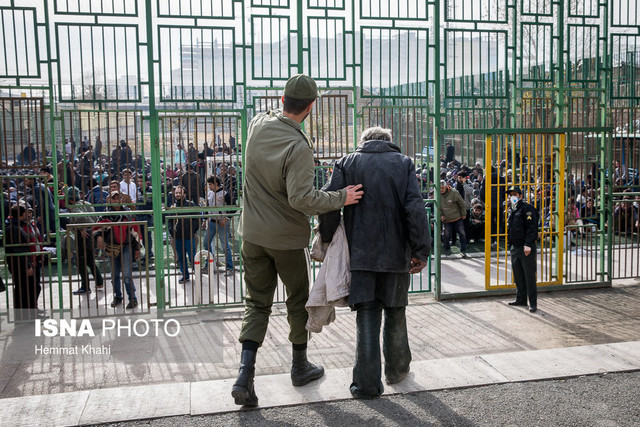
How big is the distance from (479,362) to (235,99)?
392 cm

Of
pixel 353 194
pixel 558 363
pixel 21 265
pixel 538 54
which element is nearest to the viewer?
pixel 353 194

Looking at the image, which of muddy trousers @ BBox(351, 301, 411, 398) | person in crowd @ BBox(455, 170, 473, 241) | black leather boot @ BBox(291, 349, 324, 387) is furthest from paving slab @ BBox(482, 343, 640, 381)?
person in crowd @ BBox(455, 170, 473, 241)

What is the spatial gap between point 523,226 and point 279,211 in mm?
4000

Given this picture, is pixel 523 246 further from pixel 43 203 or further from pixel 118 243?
pixel 43 203

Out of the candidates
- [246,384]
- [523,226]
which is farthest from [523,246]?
[246,384]

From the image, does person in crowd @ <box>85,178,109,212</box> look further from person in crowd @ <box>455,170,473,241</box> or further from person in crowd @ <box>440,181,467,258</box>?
person in crowd @ <box>455,170,473,241</box>

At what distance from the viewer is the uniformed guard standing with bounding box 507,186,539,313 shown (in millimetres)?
7480

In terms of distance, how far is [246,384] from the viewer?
14.8 feet

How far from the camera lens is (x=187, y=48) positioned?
23.8 feet

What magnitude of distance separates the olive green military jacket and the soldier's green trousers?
99mm

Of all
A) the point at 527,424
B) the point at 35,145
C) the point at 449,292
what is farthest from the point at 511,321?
the point at 35,145

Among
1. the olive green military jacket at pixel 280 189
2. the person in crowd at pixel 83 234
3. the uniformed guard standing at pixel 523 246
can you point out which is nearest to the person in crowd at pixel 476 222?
the uniformed guard standing at pixel 523 246

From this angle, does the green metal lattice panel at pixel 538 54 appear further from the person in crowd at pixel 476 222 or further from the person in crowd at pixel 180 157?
the person in crowd at pixel 180 157

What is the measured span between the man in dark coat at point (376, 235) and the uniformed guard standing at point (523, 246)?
318 cm
